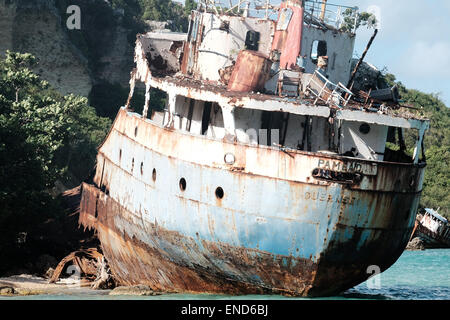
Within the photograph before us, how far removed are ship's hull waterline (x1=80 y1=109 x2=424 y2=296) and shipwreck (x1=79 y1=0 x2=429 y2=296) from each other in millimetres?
29

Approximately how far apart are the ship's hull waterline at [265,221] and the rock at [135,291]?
60cm

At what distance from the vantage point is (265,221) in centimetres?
1567

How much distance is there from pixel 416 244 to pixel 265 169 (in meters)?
26.1

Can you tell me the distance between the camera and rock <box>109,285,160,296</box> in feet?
63.8

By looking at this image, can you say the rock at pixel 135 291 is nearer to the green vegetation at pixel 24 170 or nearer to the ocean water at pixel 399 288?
the ocean water at pixel 399 288

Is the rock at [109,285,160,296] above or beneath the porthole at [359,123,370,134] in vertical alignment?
beneath

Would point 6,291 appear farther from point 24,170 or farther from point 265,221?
point 265,221

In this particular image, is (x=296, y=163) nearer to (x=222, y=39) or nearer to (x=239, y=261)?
(x=239, y=261)

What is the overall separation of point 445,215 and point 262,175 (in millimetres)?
30667

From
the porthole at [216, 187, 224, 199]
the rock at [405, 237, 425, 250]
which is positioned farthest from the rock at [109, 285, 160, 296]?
the rock at [405, 237, 425, 250]

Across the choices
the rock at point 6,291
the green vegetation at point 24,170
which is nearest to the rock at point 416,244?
the green vegetation at point 24,170

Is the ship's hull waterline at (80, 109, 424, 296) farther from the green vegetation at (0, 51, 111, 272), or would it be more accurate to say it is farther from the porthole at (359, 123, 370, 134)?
the green vegetation at (0, 51, 111, 272)

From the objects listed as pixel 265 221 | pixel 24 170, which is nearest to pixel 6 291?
pixel 24 170
